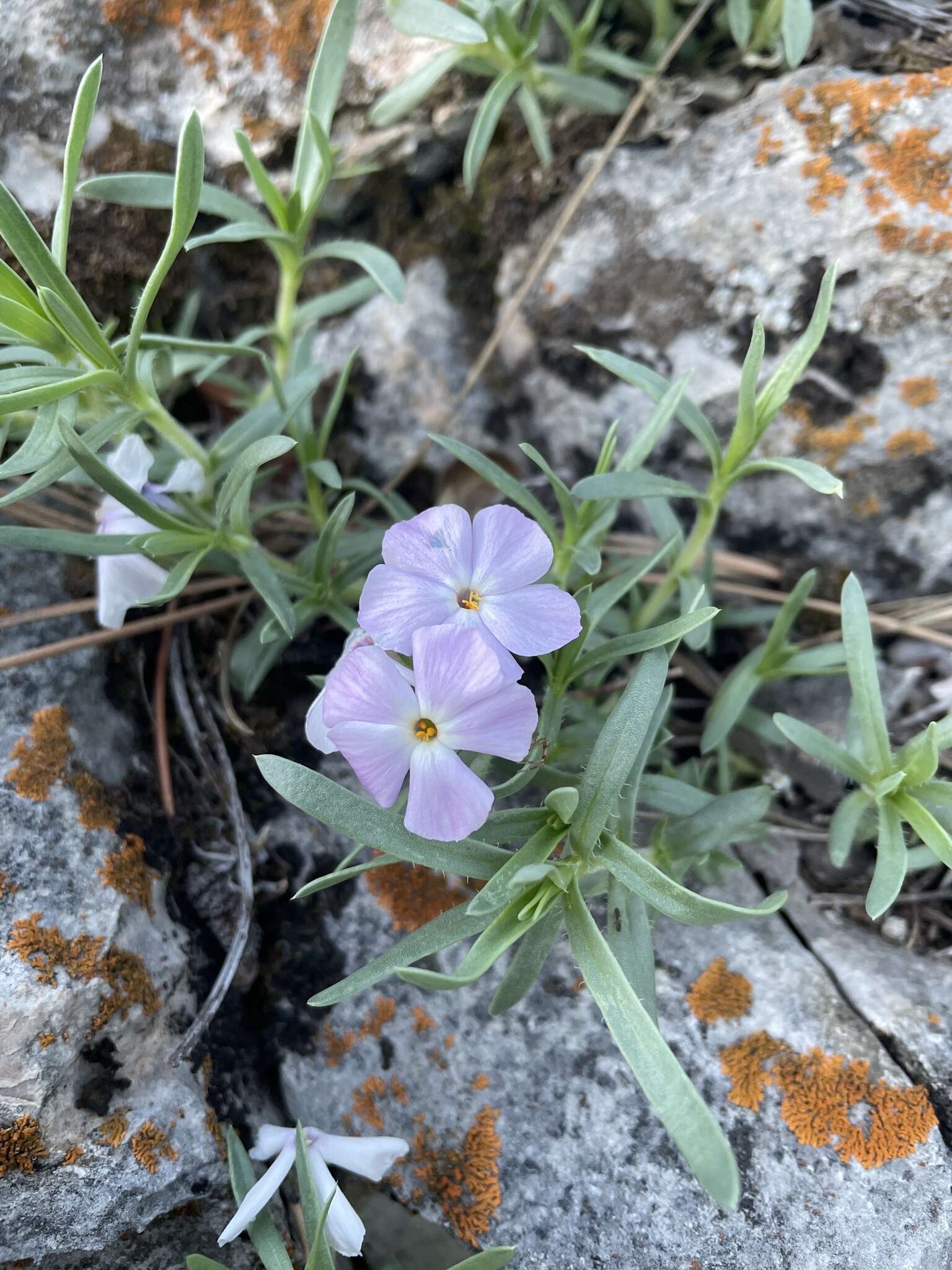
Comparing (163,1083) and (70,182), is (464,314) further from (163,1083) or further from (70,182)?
(163,1083)

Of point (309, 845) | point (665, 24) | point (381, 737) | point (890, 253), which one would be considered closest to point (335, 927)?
point (309, 845)

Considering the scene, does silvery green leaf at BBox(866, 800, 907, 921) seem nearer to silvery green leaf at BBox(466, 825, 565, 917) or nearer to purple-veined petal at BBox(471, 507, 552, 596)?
silvery green leaf at BBox(466, 825, 565, 917)

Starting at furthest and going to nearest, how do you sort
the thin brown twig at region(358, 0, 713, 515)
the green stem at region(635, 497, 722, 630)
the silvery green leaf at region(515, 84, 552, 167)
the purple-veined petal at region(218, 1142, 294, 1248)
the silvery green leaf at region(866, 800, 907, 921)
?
the thin brown twig at region(358, 0, 713, 515) < the silvery green leaf at region(515, 84, 552, 167) < the green stem at region(635, 497, 722, 630) < the silvery green leaf at region(866, 800, 907, 921) < the purple-veined petal at region(218, 1142, 294, 1248)

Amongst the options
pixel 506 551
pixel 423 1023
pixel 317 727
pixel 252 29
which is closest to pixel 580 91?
pixel 252 29

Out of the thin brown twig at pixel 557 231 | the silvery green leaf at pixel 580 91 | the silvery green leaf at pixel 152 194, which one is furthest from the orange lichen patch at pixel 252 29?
the thin brown twig at pixel 557 231

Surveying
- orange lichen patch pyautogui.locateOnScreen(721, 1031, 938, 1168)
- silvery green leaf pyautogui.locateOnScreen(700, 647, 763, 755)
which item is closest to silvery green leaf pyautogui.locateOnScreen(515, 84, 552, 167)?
→ silvery green leaf pyautogui.locateOnScreen(700, 647, 763, 755)

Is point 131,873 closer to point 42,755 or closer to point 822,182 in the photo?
point 42,755
